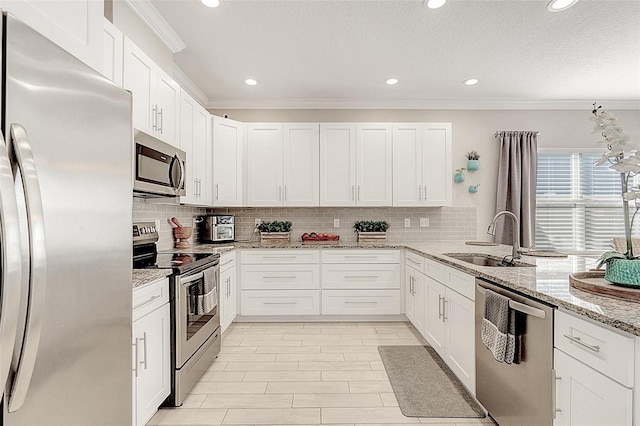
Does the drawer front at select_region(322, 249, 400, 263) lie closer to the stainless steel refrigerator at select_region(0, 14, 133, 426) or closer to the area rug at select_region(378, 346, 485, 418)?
the area rug at select_region(378, 346, 485, 418)

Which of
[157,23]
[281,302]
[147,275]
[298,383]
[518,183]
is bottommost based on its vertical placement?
[298,383]

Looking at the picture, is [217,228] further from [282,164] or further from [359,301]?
[359,301]

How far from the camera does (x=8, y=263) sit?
724mm

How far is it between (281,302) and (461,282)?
224 cm

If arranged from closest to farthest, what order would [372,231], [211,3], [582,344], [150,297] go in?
1. [582,344]
2. [150,297]
3. [211,3]
4. [372,231]

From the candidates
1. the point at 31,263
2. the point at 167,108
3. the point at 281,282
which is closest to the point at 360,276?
the point at 281,282

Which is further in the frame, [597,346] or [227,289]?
[227,289]

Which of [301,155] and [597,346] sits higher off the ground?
[301,155]

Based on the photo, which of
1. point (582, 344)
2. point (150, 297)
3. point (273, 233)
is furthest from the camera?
point (273, 233)

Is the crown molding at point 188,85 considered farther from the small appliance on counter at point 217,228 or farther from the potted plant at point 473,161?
the potted plant at point 473,161

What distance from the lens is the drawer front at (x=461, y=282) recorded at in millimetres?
2174

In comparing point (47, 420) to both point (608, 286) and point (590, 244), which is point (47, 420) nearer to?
point (608, 286)

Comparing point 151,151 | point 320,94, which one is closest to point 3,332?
point 151,151

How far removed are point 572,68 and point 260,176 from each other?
11.4 feet
